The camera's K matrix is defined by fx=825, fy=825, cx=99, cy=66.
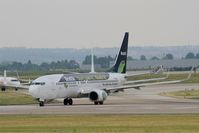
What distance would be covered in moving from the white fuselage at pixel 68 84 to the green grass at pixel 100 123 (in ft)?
59.8

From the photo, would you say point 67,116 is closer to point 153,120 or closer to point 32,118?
point 32,118

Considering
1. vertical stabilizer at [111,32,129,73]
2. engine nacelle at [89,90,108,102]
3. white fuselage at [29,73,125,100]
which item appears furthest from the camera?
vertical stabilizer at [111,32,129,73]

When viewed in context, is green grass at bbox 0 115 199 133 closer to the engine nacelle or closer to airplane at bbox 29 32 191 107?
airplane at bbox 29 32 191 107

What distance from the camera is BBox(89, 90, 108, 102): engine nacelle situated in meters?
77.6

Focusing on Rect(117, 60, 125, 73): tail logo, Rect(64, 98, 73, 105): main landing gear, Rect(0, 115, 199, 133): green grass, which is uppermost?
Rect(117, 60, 125, 73): tail logo

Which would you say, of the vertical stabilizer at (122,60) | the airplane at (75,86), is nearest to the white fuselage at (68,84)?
the airplane at (75,86)

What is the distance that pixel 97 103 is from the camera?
77750 mm

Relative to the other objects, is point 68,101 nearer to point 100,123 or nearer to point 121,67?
point 121,67

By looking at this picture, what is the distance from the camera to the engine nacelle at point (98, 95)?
255ft

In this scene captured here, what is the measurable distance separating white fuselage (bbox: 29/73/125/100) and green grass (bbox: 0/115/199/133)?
18214 mm

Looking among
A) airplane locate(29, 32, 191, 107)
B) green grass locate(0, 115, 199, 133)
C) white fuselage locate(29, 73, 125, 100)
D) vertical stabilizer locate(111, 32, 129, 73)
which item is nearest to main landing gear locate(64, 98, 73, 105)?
airplane locate(29, 32, 191, 107)

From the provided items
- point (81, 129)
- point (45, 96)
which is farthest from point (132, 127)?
point (45, 96)

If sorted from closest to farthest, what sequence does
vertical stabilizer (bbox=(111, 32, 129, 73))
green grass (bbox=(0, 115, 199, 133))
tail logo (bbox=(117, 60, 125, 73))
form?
1. green grass (bbox=(0, 115, 199, 133))
2. tail logo (bbox=(117, 60, 125, 73))
3. vertical stabilizer (bbox=(111, 32, 129, 73))

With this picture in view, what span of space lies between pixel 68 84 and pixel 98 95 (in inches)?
121
